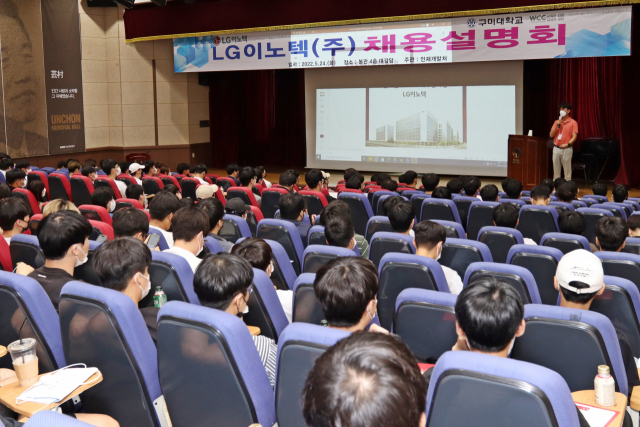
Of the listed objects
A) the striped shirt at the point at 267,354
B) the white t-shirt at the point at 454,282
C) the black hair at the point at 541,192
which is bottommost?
the striped shirt at the point at 267,354

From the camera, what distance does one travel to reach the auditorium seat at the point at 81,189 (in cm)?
697

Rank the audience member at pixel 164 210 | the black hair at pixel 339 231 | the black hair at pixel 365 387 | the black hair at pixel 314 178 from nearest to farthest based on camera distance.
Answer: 1. the black hair at pixel 365 387
2. the black hair at pixel 339 231
3. the audience member at pixel 164 210
4. the black hair at pixel 314 178

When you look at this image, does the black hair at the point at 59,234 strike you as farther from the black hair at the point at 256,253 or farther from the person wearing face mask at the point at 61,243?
the black hair at the point at 256,253

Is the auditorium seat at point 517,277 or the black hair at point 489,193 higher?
the black hair at point 489,193

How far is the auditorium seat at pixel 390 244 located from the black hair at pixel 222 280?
4.85 ft

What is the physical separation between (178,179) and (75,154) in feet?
16.5

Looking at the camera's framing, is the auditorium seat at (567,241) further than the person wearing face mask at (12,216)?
No

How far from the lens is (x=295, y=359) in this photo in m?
1.75

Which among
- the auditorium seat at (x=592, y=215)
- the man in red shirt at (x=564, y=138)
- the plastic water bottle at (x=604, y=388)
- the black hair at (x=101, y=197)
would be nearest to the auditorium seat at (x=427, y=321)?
the plastic water bottle at (x=604, y=388)

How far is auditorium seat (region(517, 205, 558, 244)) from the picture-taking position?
4781 mm

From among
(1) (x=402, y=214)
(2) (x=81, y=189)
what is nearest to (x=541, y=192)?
(1) (x=402, y=214)

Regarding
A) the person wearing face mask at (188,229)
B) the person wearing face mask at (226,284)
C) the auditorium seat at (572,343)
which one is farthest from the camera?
the person wearing face mask at (188,229)

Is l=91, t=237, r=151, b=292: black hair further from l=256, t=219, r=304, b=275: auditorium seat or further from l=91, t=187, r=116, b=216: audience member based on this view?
l=91, t=187, r=116, b=216: audience member

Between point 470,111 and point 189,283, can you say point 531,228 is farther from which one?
point 470,111
